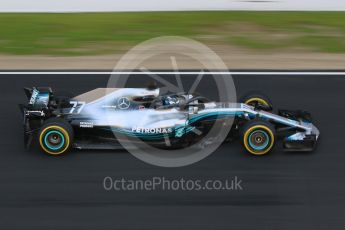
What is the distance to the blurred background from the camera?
42.7 feet

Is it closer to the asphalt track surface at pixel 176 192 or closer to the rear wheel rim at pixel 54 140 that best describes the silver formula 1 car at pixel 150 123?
the rear wheel rim at pixel 54 140

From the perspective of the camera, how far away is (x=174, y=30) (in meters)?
14.6

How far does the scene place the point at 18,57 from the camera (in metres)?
13.2

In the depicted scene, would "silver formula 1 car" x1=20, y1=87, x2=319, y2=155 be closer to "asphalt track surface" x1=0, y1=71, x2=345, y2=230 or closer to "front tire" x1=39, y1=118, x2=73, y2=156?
"front tire" x1=39, y1=118, x2=73, y2=156

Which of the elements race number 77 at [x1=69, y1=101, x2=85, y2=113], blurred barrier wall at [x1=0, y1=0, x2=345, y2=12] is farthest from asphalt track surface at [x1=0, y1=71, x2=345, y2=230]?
blurred barrier wall at [x1=0, y1=0, x2=345, y2=12]

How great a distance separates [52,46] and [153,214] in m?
7.42

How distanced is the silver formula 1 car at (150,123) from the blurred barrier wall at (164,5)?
7196mm

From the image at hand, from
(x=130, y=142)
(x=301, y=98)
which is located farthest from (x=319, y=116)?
(x=130, y=142)

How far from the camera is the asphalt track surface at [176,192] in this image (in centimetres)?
699

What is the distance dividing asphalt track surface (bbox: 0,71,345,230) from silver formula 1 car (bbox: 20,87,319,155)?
179mm

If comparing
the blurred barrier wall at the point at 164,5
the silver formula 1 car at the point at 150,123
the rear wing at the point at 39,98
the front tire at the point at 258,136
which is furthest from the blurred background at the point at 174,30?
the front tire at the point at 258,136

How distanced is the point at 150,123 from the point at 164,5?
796cm

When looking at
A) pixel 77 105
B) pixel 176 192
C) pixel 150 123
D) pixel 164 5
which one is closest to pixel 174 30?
pixel 164 5

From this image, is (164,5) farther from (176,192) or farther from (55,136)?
(176,192)
